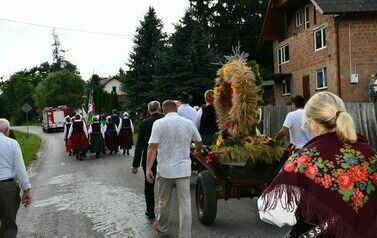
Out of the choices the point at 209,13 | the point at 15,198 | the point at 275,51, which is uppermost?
the point at 209,13

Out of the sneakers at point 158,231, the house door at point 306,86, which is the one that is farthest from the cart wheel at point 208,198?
the house door at point 306,86

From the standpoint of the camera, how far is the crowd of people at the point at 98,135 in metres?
21.0

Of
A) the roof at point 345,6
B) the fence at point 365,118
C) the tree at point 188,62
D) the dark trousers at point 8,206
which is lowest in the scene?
the dark trousers at point 8,206

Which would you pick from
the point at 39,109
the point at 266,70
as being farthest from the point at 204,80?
the point at 39,109

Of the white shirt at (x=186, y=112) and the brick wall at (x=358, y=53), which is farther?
the brick wall at (x=358, y=53)

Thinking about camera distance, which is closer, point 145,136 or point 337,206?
point 337,206

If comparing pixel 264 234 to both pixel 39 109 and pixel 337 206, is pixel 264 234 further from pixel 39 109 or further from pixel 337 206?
pixel 39 109

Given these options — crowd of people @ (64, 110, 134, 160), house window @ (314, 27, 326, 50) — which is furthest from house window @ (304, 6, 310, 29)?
crowd of people @ (64, 110, 134, 160)

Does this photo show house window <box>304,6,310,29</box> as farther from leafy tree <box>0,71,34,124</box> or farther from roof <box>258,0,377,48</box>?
leafy tree <box>0,71,34,124</box>

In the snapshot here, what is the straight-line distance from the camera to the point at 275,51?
40969 millimetres

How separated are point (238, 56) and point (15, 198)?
13.8 ft

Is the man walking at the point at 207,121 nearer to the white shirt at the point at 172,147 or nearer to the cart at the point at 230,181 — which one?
the cart at the point at 230,181

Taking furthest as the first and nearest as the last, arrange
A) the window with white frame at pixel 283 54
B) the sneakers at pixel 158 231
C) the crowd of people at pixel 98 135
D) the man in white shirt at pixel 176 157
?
the window with white frame at pixel 283 54 → the crowd of people at pixel 98 135 → the sneakers at pixel 158 231 → the man in white shirt at pixel 176 157

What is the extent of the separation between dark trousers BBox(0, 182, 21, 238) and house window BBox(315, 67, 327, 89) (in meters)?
28.1
